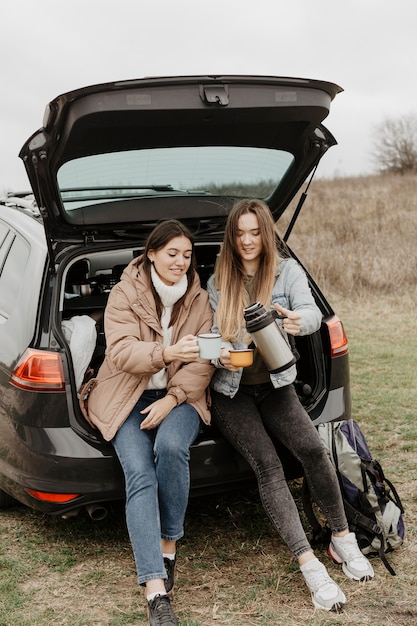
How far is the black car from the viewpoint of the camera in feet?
9.32

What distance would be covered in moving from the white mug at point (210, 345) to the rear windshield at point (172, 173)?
3.44ft

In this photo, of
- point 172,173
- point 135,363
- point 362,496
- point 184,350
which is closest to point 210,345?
point 184,350

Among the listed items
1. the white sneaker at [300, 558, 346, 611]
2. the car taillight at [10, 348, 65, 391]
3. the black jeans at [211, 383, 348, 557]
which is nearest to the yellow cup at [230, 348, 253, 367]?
the black jeans at [211, 383, 348, 557]

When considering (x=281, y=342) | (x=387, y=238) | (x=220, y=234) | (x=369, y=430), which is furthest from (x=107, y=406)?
(x=387, y=238)

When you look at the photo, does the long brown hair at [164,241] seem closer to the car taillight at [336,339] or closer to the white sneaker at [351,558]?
the car taillight at [336,339]

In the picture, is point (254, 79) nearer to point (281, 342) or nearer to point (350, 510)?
point (281, 342)

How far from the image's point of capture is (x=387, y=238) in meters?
13.1

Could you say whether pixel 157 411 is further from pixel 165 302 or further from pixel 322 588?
pixel 322 588

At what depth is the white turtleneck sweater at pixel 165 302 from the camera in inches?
120

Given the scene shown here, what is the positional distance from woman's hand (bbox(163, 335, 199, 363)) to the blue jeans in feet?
0.90

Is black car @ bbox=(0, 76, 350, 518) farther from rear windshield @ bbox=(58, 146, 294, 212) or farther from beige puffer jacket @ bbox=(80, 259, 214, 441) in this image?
beige puffer jacket @ bbox=(80, 259, 214, 441)

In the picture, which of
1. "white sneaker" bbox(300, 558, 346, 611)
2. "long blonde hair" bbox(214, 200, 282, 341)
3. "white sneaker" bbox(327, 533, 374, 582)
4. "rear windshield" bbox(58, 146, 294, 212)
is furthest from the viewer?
"rear windshield" bbox(58, 146, 294, 212)

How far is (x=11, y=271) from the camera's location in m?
3.57

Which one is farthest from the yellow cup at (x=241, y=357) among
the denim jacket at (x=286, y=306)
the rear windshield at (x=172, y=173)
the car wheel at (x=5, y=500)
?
the car wheel at (x=5, y=500)
